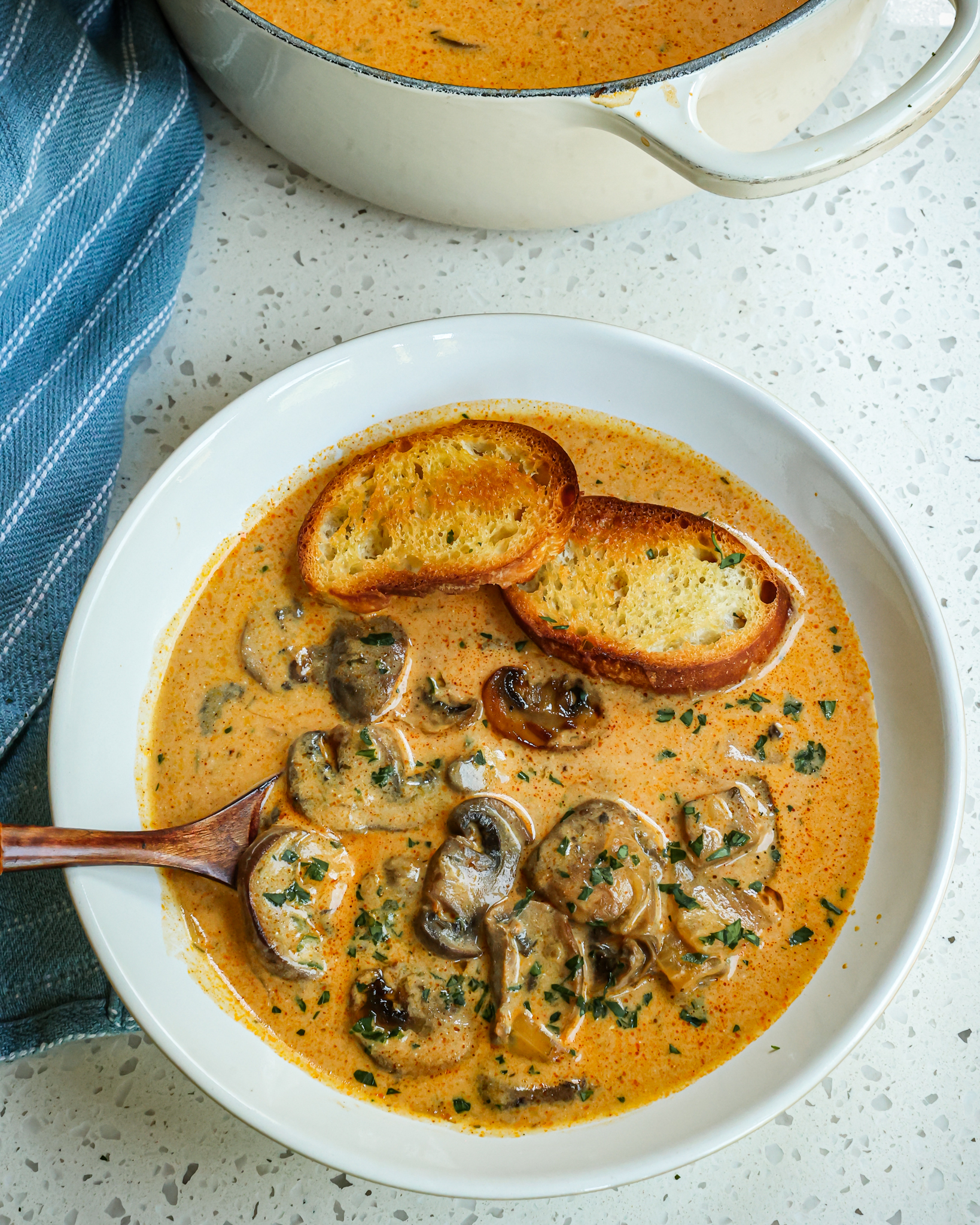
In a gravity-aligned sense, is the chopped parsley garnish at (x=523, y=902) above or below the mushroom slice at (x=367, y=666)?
below

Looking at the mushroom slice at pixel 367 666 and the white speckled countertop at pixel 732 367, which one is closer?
the mushroom slice at pixel 367 666

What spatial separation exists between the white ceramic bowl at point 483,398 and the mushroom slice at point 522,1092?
7 cm

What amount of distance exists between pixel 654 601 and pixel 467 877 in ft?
2.10

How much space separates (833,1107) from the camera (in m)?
2.21

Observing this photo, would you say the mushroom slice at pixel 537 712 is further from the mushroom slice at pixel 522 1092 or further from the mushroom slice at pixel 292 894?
the mushroom slice at pixel 522 1092

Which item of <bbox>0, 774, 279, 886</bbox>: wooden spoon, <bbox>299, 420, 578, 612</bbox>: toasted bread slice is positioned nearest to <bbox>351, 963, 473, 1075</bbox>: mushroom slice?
<bbox>0, 774, 279, 886</bbox>: wooden spoon

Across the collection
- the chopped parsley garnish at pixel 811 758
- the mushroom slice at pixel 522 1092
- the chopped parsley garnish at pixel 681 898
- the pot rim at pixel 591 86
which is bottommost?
the mushroom slice at pixel 522 1092

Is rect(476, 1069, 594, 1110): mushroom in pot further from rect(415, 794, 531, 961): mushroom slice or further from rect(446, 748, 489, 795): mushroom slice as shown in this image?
rect(446, 748, 489, 795): mushroom slice

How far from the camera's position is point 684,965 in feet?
6.53

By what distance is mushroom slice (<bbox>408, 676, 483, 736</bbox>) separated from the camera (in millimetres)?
2037

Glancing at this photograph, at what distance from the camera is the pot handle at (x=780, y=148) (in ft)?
5.45

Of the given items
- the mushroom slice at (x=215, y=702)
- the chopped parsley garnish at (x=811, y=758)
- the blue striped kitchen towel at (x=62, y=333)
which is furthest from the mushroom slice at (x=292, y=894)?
the chopped parsley garnish at (x=811, y=758)

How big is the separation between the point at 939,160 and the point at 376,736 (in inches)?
71.7

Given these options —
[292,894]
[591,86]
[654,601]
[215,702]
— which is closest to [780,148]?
[591,86]
